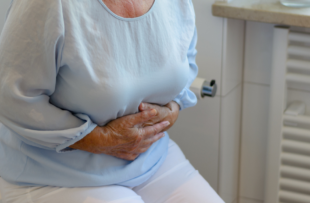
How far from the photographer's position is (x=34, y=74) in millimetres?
714

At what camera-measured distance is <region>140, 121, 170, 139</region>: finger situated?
0.86 meters

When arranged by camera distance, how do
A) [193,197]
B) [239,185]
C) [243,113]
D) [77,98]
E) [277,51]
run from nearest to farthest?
[77,98] → [193,197] → [277,51] → [243,113] → [239,185]

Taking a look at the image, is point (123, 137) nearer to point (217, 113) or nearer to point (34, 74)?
point (34, 74)

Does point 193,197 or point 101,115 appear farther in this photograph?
point 193,197

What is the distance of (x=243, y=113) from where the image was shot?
1.29 metres

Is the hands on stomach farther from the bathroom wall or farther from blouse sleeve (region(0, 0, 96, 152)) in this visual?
the bathroom wall

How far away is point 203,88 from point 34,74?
540 mm

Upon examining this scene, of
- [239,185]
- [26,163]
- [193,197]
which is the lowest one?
[239,185]

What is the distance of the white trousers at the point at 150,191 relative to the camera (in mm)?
796

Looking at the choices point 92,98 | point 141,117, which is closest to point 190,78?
point 141,117

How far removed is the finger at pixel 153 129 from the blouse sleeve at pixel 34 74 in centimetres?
15

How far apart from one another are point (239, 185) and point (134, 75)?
0.79 meters

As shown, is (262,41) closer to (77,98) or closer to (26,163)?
(77,98)

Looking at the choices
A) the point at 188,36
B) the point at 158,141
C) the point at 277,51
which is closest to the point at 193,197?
the point at 158,141
